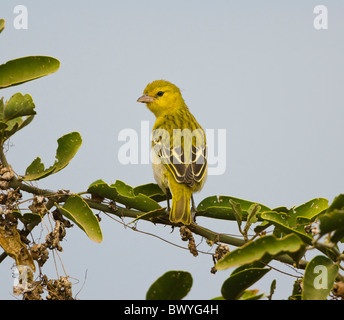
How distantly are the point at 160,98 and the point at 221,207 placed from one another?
12.5 ft

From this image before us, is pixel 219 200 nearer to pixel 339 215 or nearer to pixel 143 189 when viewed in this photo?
pixel 143 189

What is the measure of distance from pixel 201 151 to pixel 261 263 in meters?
2.95

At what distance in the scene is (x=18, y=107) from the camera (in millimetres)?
3033

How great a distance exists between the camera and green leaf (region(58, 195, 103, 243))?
113 inches

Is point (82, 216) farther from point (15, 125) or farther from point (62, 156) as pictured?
point (15, 125)

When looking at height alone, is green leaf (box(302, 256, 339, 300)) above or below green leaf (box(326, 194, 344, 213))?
below

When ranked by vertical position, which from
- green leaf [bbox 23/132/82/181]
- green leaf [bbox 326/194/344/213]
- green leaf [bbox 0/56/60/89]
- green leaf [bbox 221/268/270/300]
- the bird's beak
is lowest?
green leaf [bbox 221/268/270/300]

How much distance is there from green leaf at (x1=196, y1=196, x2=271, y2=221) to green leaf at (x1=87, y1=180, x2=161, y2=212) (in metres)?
0.29

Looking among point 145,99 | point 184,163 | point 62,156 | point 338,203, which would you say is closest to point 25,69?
point 62,156

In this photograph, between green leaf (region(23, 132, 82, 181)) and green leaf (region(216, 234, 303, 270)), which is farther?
green leaf (region(23, 132, 82, 181))

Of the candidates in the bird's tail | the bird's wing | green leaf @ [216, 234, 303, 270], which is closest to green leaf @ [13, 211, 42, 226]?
the bird's tail

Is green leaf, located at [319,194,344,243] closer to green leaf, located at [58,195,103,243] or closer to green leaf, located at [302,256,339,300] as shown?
green leaf, located at [302,256,339,300]

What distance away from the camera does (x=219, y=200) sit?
3.25 meters
